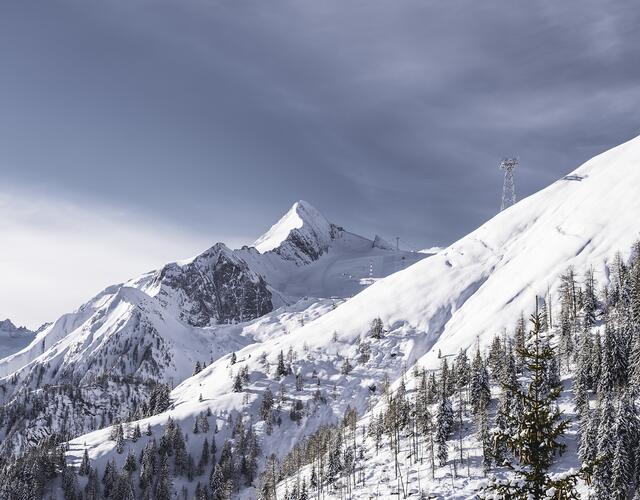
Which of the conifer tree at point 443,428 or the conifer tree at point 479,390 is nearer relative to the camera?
the conifer tree at point 443,428

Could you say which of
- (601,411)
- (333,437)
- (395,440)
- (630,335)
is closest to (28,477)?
(333,437)

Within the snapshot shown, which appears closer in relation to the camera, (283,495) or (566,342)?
(283,495)

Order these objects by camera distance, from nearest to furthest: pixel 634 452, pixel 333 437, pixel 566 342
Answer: pixel 634 452, pixel 566 342, pixel 333 437

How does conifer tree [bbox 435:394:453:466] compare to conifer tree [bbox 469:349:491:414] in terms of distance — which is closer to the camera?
conifer tree [bbox 435:394:453:466]

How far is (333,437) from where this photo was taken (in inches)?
7854

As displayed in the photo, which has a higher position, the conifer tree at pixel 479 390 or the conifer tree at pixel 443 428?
the conifer tree at pixel 479 390

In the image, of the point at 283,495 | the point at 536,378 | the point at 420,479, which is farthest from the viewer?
the point at 283,495

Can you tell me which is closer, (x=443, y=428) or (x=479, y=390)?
(x=443, y=428)

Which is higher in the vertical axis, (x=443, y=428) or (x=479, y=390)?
(x=479, y=390)

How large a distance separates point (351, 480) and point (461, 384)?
60700 mm

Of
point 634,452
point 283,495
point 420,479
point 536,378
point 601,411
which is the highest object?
point 536,378

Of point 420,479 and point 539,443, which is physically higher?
point 539,443

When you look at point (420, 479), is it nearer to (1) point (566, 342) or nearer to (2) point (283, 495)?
(2) point (283, 495)

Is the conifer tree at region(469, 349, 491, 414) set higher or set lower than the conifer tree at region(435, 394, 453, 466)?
higher
